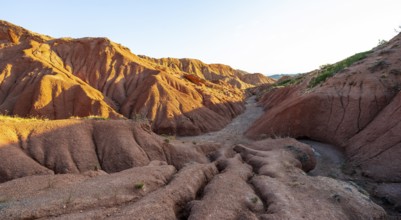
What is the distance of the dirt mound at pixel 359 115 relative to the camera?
16.6 metres

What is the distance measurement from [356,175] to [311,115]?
8876mm

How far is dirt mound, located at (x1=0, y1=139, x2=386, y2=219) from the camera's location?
8.60m

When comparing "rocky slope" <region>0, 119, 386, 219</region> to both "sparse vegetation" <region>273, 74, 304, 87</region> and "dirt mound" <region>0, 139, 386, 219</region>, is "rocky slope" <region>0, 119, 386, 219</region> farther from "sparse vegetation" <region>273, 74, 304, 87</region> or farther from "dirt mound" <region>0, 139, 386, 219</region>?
"sparse vegetation" <region>273, 74, 304, 87</region>

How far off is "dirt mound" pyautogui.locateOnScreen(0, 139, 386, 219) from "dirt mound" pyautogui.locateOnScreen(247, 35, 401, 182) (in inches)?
190

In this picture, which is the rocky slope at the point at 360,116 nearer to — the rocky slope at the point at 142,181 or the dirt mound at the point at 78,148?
the rocky slope at the point at 142,181

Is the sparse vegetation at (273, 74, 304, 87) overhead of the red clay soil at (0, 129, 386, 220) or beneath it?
overhead

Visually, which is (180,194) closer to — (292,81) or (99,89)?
(99,89)

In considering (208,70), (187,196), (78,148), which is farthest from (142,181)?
(208,70)

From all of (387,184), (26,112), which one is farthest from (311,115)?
(26,112)

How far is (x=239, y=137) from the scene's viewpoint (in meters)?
30.0

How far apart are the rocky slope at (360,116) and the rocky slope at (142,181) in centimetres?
313

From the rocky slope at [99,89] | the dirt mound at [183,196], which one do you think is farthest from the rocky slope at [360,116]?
the rocky slope at [99,89]

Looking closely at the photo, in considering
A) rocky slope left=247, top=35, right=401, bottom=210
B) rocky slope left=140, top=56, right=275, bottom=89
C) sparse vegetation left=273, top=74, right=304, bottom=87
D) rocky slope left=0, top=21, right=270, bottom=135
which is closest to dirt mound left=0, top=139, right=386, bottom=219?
rocky slope left=247, top=35, right=401, bottom=210

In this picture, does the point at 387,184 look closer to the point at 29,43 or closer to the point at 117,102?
the point at 117,102
